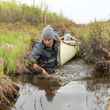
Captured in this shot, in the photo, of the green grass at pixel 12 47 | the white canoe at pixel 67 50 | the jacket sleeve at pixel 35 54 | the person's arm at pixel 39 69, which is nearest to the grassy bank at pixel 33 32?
the green grass at pixel 12 47

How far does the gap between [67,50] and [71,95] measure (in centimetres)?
304

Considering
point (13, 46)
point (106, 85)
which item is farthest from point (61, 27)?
point (106, 85)

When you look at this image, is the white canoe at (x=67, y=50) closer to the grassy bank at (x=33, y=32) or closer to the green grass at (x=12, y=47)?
the grassy bank at (x=33, y=32)

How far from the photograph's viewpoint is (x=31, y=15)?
16797mm

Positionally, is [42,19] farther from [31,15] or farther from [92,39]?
[92,39]

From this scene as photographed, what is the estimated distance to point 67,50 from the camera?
12.4 m

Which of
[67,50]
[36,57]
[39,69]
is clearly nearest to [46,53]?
[36,57]

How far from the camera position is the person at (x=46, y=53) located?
10.9m

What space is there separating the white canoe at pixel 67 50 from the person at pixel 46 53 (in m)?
0.57

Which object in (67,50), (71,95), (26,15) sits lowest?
(71,95)

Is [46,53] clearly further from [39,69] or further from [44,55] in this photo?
[39,69]

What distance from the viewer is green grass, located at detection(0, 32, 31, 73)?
35.8 ft

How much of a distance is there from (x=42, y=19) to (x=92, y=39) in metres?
4.43

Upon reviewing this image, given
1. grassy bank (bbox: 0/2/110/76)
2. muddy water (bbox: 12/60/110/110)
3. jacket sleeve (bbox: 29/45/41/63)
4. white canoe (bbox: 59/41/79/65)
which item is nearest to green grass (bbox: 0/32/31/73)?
grassy bank (bbox: 0/2/110/76)
